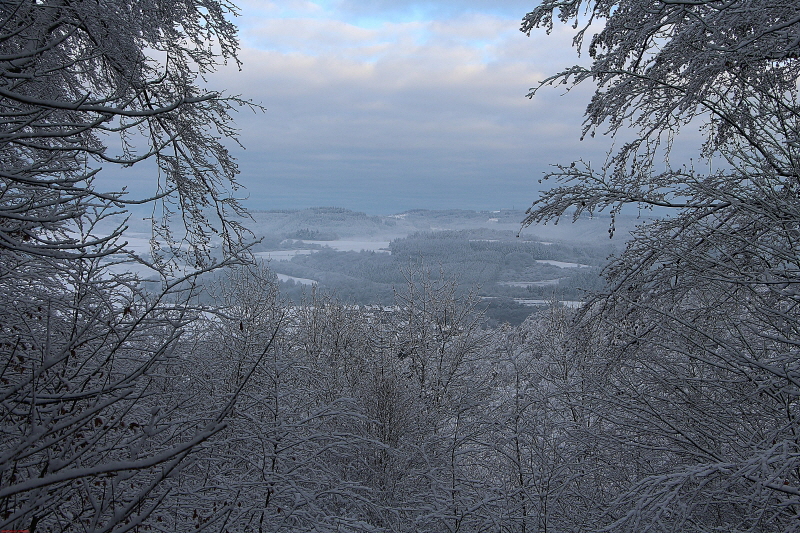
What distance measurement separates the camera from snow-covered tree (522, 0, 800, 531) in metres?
3.84

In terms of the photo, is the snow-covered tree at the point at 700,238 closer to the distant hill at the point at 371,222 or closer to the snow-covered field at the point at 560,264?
the snow-covered field at the point at 560,264

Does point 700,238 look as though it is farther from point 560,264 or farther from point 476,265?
point 560,264

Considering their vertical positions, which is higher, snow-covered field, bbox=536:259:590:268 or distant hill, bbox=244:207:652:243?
distant hill, bbox=244:207:652:243

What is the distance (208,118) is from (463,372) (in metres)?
10.8

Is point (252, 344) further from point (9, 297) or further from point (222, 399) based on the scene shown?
point (9, 297)

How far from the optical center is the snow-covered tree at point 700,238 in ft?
12.6

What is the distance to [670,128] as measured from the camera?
514 cm

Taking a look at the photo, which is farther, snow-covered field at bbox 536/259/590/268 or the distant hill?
the distant hill

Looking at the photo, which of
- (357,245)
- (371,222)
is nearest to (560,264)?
(357,245)

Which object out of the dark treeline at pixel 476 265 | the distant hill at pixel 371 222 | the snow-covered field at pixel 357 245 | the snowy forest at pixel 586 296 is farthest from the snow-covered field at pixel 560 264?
the snowy forest at pixel 586 296

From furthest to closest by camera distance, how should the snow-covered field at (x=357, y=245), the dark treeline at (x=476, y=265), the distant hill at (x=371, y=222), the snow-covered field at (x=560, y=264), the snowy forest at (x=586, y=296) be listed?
the snow-covered field at (x=357, y=245)
the distant hill at (x=371, y=222)
the snow-covered field at (x=560, y=264)
the dark treeline at (x=476, y=265)
the snowy forest at (x=586, y=296)

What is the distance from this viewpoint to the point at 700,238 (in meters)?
4.98

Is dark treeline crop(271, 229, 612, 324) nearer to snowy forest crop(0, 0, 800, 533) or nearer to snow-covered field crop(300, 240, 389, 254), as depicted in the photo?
snow-covered field crop(300, 240, 389, 254)

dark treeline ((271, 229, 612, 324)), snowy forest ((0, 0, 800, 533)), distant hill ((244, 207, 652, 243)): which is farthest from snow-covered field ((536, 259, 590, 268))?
snowy forest ((0, 0, 800, 533))
